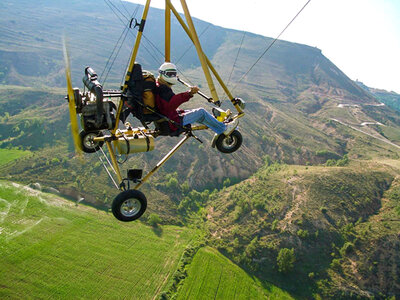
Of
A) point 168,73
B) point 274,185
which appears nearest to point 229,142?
point 168,73

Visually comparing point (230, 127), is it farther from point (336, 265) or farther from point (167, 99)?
point (336, 265)

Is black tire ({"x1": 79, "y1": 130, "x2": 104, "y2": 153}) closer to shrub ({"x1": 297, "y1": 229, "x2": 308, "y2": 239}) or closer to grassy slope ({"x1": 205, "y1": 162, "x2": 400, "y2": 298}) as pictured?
grassy slope ({"x1": 205, "y1": 162, "x2": 400, "y2": 298})

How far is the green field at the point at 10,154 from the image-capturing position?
52.8m

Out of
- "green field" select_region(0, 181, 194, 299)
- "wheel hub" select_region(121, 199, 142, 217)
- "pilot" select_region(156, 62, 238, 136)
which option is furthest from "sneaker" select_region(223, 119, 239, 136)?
"green field" select_region(0, 181, 194, 299)

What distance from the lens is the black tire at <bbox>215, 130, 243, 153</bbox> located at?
11.6 meters

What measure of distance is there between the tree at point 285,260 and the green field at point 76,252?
11815 millimetres

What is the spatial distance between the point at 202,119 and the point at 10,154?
2228 inches

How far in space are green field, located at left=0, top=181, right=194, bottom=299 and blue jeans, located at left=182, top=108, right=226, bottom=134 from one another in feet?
91.4

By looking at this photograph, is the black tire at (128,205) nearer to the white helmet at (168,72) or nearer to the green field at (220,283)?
the white helmet at (168,72)

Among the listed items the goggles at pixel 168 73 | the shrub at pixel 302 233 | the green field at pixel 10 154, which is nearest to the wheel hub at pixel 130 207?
the goggles at pixel 168 73

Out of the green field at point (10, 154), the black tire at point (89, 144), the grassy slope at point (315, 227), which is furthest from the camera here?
the green field at point (10, 154)

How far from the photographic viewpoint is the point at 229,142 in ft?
39.2

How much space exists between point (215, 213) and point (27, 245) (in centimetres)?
2471

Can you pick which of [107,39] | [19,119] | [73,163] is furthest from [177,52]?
[73,163]
